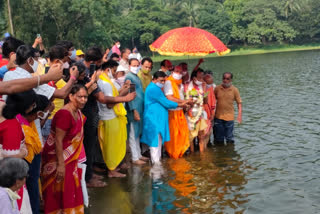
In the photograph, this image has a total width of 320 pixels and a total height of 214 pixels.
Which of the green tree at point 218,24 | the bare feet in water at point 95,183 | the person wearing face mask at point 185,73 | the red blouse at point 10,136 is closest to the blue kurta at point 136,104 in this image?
the person wearing face mask at point 185,73

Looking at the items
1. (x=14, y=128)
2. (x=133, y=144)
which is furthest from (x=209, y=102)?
(x=14, y=128)

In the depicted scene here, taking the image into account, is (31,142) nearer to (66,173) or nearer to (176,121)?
(66,173)

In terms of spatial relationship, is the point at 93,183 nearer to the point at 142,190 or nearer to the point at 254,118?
the point at 142,190

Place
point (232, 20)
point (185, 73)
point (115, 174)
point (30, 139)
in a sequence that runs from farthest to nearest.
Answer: point (232, 20) → point (185, 73) → point (115, 174) → point (30, 139)

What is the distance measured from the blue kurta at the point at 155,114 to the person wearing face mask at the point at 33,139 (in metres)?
3.14

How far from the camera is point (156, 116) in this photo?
6961 millimetres

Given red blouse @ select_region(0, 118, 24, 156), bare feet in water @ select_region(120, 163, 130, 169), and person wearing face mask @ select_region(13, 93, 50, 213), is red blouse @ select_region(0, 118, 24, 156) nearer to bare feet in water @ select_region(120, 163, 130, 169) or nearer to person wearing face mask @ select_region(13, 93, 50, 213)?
person wearing face mask @ select_region(13, 93, 50, 213)

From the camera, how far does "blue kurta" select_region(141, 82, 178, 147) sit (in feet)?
22.5

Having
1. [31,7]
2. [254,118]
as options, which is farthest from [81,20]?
[254,118]

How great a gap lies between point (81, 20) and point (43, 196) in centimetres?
3506

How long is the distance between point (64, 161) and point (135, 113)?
2649 mm

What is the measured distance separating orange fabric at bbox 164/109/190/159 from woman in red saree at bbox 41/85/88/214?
3.01 meters

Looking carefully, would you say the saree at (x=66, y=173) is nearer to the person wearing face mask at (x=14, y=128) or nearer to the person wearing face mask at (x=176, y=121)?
the person wearing face mask at (x=14, y=128)

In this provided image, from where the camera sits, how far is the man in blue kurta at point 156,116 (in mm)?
6848
